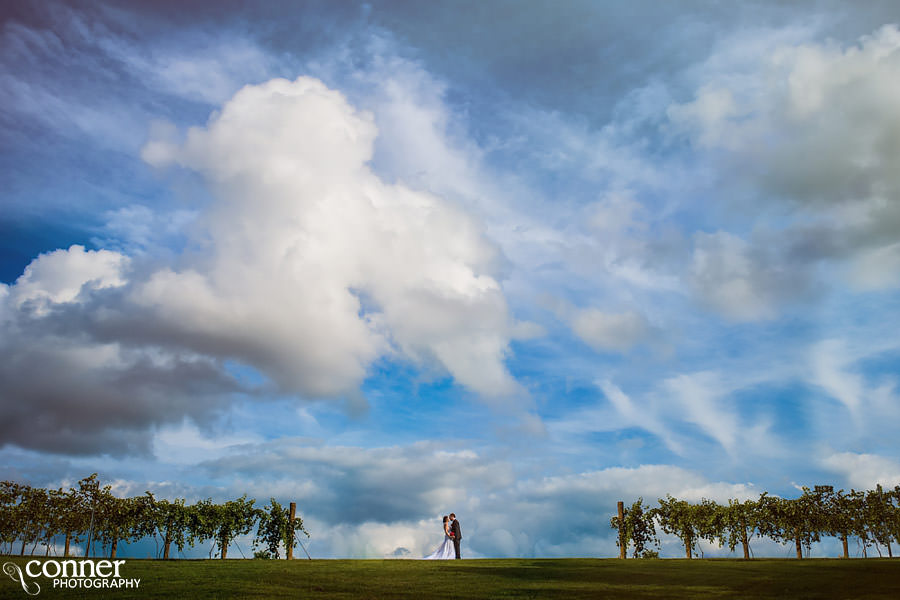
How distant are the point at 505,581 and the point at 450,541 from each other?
1470cm

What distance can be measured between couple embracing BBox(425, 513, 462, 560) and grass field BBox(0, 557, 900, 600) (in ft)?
25.6

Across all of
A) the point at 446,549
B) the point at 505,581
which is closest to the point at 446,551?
the point at 446,549

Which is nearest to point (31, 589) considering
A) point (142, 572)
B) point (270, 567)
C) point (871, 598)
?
point (142, 572)

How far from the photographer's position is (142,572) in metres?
22.7

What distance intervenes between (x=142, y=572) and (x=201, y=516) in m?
18.5

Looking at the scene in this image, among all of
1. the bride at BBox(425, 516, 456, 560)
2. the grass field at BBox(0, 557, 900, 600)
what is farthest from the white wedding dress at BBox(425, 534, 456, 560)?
the grass field at BBox(0, 557, 900, 600)

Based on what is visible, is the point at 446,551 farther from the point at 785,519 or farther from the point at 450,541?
the point at 785,519

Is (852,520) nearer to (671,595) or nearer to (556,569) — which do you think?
(556,569)

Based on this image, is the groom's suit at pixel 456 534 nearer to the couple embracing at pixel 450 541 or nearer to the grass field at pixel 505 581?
the couple embracing at pixel 450 541

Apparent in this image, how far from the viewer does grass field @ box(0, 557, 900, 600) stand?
18.0 m

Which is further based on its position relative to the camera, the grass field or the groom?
the groom

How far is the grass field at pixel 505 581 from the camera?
17969 mm

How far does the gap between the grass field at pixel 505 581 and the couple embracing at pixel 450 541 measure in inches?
307

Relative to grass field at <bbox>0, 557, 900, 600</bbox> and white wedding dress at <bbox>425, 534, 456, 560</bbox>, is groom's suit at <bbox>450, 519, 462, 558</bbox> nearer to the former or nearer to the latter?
white wedding dress at <bbox>425, 534, 456, 560</bbox>
